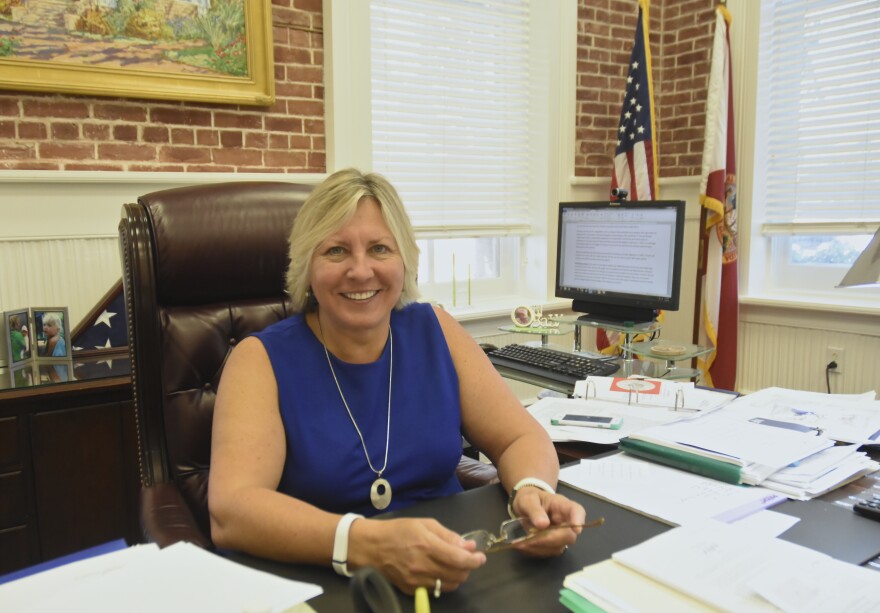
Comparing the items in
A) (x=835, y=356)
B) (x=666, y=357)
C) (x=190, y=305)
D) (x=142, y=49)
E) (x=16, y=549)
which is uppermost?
(x=142, y=49)

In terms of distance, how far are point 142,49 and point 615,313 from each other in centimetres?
199

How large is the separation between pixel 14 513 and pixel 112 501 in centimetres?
25

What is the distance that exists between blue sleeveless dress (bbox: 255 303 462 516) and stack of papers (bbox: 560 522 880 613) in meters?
0.51

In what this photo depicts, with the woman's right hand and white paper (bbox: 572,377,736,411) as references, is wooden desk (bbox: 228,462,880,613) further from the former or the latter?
white paper (bbox: 572,377,736,411)

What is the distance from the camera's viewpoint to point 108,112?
2.48 metres

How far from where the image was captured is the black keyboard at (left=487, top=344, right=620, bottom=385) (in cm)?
197

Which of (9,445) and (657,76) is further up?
(657,76)

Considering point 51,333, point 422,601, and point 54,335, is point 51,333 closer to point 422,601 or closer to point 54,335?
point 54,335

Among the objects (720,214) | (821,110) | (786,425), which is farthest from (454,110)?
(786,425)

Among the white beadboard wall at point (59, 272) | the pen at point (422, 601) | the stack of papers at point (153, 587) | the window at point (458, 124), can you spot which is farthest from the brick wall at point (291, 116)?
the pen at point (422, 601)

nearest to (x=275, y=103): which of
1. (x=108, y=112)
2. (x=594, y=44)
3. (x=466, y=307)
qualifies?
(x=108, y=112)

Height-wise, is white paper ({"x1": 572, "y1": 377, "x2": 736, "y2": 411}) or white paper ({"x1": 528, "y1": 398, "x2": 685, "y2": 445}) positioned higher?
white paper ({"x1": 572, "y1": 377, "x2": 736, "y2": 411})

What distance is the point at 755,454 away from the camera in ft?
3.95

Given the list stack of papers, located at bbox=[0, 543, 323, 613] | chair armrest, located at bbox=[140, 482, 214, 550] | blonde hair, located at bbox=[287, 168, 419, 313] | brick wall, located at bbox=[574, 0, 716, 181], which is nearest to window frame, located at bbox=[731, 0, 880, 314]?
brick wall, located at bbox=[574, 0, 716, 181]
